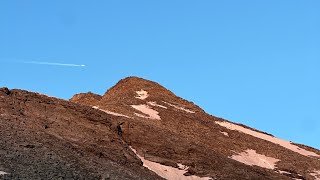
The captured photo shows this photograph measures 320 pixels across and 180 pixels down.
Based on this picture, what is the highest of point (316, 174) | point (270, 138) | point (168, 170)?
point (270, 138)

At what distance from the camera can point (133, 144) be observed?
43188mm

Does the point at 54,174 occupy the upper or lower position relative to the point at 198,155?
lower

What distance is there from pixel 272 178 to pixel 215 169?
540cm

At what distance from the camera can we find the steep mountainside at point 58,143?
28891mm

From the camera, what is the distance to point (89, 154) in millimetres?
34562

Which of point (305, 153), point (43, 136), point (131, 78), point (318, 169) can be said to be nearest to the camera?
point (43, 136)

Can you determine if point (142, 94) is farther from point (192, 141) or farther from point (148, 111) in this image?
point (192, 141)

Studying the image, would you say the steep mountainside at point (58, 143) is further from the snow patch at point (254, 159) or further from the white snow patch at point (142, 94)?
the white snow patch at point (142, 94)

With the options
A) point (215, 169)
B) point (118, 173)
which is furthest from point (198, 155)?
point (118, 173)

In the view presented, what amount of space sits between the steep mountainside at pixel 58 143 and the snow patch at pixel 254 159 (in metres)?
13.5

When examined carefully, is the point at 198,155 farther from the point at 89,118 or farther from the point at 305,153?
the point at 305,153

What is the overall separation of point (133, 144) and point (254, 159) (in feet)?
47.7

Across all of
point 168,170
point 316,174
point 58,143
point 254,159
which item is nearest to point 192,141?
point 254,159

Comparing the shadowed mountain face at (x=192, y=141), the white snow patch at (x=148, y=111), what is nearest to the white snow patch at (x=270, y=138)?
the shadowed mountain face at (x=192, y=141)
